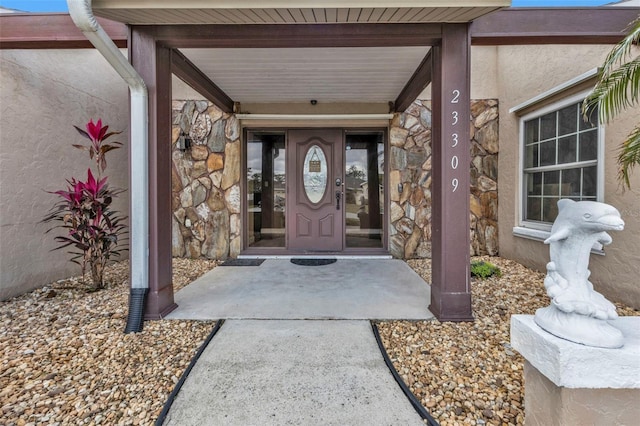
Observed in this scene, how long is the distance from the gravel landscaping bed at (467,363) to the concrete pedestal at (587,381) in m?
0.36

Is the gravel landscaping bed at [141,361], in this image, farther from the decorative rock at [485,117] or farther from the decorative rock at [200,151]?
the decorative rock at [485,117]

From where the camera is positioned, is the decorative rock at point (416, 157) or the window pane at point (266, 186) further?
the window pane at point (266, 186)

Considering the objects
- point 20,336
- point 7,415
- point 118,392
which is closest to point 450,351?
point 118,392

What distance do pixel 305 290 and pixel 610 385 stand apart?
233 cm

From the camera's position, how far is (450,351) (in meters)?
1.85

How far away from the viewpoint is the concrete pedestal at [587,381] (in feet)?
3.08

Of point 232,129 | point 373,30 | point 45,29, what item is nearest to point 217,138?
point 232,129

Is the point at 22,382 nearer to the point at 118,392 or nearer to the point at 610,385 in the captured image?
the point at 118,392

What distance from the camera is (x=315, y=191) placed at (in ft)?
15.3

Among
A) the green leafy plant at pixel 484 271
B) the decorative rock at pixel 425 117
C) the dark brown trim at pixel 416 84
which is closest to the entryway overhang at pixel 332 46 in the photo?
the dark brown trim at pixel 416 84

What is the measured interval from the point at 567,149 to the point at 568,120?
1.05 feet

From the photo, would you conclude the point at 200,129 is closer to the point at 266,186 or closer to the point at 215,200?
the point at 215,200

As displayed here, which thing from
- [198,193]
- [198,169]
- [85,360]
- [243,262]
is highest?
[198,169]

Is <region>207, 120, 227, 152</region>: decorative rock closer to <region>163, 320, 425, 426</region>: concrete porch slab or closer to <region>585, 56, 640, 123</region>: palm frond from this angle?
<region>163, 320, 425, 426</region>: concrete porch slab
